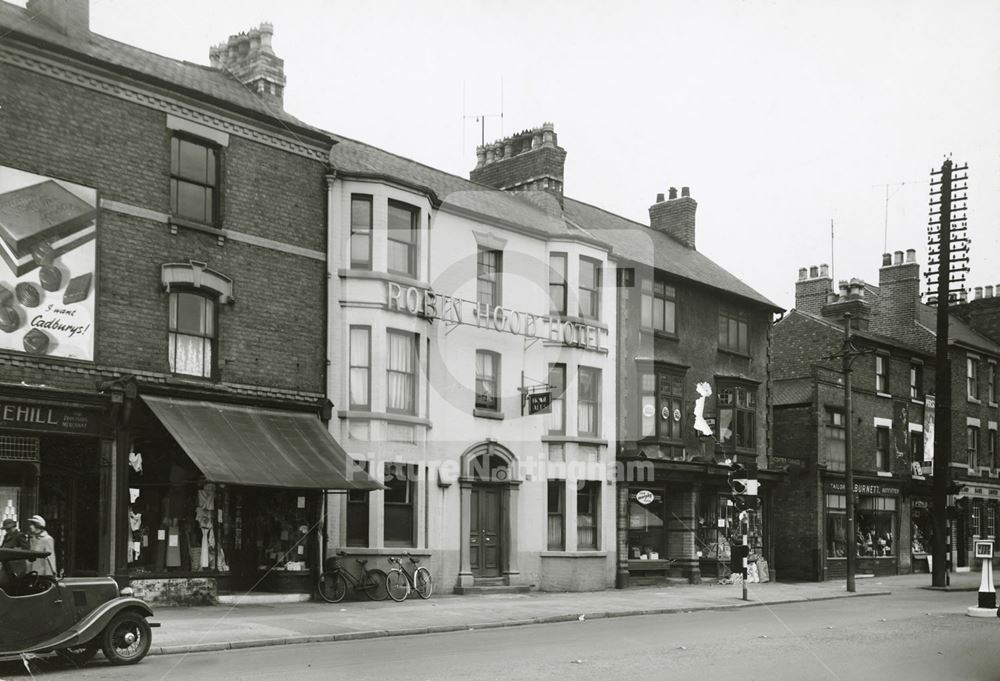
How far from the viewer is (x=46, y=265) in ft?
63.2

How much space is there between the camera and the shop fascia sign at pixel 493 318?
83.0 ft

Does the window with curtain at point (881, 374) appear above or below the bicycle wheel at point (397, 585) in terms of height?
above

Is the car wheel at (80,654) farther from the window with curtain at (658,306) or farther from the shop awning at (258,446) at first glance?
the window with curtain at (658,306)

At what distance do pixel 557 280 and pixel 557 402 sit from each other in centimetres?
332

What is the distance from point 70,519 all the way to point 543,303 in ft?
45.2

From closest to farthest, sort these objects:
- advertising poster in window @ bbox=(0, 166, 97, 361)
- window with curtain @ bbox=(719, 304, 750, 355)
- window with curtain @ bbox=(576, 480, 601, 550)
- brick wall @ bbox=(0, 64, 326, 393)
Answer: advertising poster in window @ bbox=(0, 166, 97, 361)
brick wall @ bbox=(0, 64, 326, 393)
window with curtain @ bbox=(576, 480, 601, 550)
window with curtain @ bbox=(719, 304, 750, 355)

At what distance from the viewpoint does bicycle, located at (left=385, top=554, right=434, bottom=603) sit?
23594mm

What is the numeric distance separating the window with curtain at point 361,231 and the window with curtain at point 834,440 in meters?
20.0

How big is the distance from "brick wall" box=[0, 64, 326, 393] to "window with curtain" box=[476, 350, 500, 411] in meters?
4.89

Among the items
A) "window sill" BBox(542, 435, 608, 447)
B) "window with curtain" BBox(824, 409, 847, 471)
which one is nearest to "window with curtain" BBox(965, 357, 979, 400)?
"window with curtain" BBox(824, 409, 847, 471)

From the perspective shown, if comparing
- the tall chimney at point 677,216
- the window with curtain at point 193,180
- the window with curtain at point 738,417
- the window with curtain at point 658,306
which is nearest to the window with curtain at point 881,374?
the window with curtain at point 738,417

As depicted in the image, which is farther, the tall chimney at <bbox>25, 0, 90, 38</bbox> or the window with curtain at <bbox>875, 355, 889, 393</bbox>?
the window with curtain at <bbox>875, 355, 889, 393</bbox>

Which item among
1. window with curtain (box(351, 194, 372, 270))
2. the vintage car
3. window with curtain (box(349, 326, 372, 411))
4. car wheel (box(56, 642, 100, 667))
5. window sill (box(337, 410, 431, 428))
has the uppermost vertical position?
window with curtain (box(351, 194, 372, 270))

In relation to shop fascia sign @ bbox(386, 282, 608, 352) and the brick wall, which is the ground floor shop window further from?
the brick wall
